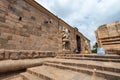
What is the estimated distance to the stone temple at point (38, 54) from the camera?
2.38 meters

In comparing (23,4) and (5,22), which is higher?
(23,4)

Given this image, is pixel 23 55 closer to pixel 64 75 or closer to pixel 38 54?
pixel 38 54

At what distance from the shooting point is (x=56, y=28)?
799 centimetres

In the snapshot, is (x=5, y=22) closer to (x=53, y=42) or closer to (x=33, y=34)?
(x=33, y=34)

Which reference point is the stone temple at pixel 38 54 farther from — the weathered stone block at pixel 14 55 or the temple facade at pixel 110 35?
the temple facade at pixel 110 35

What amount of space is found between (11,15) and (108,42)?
174 inches

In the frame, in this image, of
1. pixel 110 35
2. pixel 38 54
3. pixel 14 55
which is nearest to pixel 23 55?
pixel 14 55

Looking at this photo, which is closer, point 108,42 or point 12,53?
point 108,42

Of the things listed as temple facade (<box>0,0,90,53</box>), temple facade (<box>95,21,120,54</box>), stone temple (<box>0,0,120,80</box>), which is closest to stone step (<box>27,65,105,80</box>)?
stone temple (<box>0,0,120,80</box>)

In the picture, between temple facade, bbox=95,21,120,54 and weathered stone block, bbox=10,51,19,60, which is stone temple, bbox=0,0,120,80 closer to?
weathered stone block, bbox=10,51,19,60

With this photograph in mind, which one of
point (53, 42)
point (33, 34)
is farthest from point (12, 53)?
point (53, 42)

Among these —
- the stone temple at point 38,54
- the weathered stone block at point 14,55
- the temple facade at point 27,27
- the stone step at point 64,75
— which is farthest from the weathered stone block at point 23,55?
the temple facade at point 27,27

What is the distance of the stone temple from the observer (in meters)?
2.38

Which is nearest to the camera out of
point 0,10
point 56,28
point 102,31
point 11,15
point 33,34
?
point 102,31
